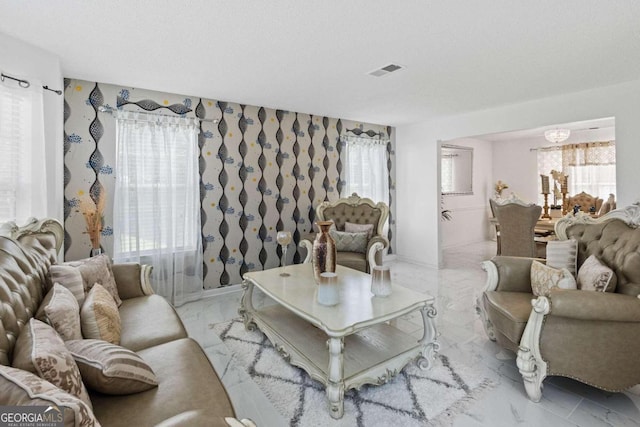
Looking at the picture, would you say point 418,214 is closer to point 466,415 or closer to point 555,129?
point 555,129

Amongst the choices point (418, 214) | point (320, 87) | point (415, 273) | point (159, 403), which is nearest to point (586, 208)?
point (418, 214)

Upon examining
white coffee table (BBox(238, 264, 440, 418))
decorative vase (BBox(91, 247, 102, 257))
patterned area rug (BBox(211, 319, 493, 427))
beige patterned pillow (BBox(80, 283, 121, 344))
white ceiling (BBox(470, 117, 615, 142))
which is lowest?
patterned area rug (BBox(211, 319, 493, 427))

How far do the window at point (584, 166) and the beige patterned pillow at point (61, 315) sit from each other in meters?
7.89

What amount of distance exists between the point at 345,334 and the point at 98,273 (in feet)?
5.61

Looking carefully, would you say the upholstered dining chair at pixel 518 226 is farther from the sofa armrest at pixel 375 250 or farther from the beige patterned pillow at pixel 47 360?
the beige patterned pillow at pixel 47 360

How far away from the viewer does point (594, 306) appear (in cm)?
178

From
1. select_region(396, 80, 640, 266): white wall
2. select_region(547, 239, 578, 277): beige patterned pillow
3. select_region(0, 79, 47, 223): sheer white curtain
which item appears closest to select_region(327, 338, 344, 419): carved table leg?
select_region(547, 239, 578, 277): beige patterned pillow

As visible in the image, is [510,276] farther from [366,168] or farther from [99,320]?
[366,168]

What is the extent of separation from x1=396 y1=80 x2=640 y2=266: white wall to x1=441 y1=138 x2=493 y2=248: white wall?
4.79 ft

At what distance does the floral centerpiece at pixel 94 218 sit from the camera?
3.03m

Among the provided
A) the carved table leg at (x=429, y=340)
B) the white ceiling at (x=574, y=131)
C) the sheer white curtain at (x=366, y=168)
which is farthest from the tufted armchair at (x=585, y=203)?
the carved table leg at (x=429, y=340)

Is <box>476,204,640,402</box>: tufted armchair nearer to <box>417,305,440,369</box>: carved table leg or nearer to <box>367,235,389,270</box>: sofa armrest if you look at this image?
<box>417,305,440,369</box>: carved table leg

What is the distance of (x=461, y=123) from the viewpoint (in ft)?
15.5

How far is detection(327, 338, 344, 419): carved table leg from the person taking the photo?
1.81m
